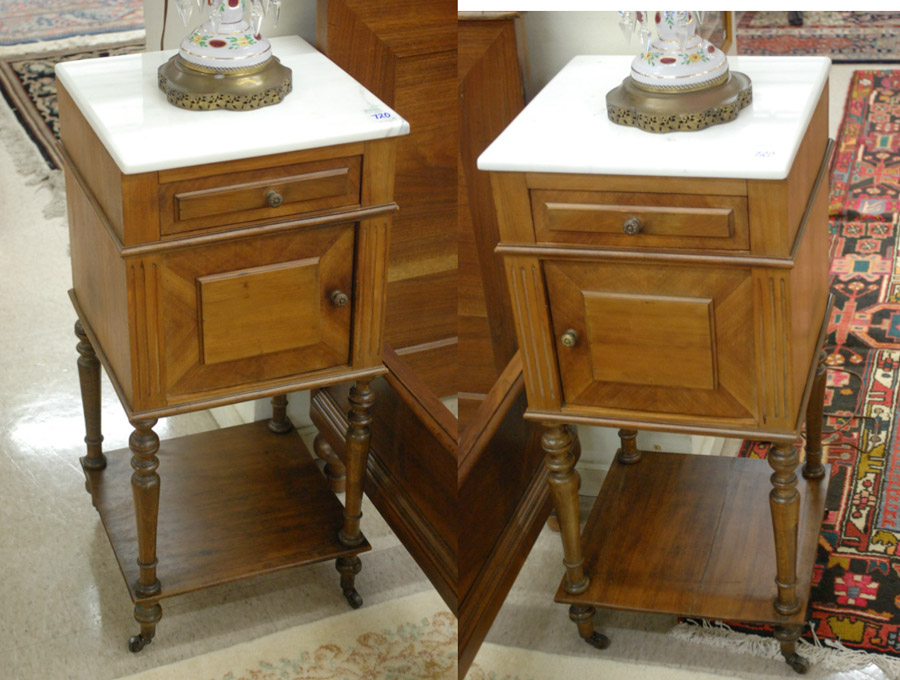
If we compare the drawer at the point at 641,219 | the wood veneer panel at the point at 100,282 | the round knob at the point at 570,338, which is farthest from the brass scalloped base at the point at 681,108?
the wood veneer panel at the point at 100,282

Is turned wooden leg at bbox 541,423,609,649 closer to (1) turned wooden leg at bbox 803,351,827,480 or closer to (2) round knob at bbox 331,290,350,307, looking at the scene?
(2) round knob at bbox 331,290,350,307

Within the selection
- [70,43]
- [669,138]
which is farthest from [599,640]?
[70,43]

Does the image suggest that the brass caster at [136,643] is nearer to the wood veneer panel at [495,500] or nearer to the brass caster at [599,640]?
the wood veneer panel at [495,500]

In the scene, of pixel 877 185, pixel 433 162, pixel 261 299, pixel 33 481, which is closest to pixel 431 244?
pixel 433 162

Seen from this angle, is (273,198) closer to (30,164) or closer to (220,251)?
(220,251)

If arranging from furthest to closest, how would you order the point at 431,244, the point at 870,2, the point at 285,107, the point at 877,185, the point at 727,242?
the point at 877,185 → the point at 431,244 → the point at 285,107 → the point at 727,242 → the point at 870,2

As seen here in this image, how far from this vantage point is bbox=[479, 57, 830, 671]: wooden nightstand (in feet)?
4.24

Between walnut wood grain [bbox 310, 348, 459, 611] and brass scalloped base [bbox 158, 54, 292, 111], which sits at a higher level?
brass scalloped base [bbox 158, 54, 292, 111]

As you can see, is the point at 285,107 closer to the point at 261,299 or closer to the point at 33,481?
the point at 261,299

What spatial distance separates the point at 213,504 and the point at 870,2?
1.28 meters

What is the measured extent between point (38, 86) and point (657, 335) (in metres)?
1.05

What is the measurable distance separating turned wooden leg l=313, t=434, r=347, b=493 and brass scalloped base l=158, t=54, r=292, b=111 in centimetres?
79

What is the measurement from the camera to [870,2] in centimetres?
119

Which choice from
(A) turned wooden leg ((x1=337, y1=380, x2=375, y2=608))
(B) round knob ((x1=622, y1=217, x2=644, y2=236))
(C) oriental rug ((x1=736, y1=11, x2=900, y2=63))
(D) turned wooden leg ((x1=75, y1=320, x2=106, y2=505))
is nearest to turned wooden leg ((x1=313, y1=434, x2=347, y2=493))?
(A) turned wooden leg ((x1=337, y1=380, x2=375, y2=608))
